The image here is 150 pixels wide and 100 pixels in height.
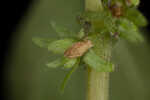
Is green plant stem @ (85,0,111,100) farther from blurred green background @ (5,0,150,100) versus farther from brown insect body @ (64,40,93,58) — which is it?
blurred green background @ (5,0,150,100)

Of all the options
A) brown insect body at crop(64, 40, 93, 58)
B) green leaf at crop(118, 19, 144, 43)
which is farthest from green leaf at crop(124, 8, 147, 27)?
brown insect body at crop(64, 40, 93, 58)

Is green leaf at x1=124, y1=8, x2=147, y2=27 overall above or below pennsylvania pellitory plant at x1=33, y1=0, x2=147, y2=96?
above

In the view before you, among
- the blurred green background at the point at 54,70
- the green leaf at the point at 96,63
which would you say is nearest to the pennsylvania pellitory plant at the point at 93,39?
the green leaf at the point at 96,63

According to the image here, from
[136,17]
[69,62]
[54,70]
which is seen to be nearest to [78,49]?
[69,62]

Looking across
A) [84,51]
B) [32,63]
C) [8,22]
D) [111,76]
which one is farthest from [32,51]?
[84,51]

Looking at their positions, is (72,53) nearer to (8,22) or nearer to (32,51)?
(32,51)

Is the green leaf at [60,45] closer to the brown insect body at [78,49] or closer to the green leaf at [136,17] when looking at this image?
the brown insect body at [78,49]
